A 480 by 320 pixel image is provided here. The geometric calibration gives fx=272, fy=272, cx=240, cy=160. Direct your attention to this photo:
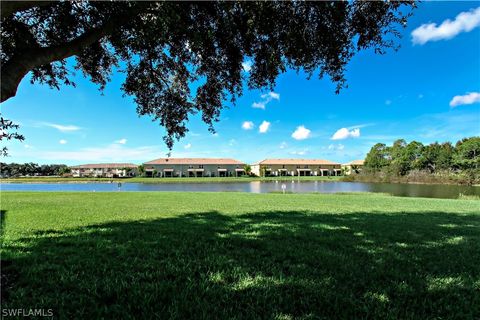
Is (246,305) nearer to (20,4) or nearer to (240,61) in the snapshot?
(20,4)

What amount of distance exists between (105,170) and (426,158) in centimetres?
12187

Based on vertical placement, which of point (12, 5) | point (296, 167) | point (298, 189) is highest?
point (12, 5)

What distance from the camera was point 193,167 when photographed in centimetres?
11381

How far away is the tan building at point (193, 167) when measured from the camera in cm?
11000

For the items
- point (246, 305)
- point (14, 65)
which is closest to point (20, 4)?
point (14, 65)

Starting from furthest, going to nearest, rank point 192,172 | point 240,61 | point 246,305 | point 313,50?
point 192,172
point 240,61
point 313,50
point 246,305

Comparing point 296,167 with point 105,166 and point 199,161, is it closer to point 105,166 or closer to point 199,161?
point 199,161

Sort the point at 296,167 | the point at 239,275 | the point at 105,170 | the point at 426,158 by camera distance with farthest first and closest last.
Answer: the point at 296,167
the point at 105,170
the point at 426,158
the point at 239,275

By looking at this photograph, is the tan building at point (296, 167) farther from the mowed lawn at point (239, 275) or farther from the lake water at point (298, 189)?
the mowed lawn at point (239, 275)

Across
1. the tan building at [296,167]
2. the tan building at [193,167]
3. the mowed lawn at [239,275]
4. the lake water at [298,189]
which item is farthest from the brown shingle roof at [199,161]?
the mowed lawn at [239,275]

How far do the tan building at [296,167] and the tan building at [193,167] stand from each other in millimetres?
11313

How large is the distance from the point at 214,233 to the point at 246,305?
12.0 feet

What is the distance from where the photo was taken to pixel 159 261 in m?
4.26

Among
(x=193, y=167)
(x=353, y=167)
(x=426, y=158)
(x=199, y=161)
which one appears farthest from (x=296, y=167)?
(x=426, y=158)
